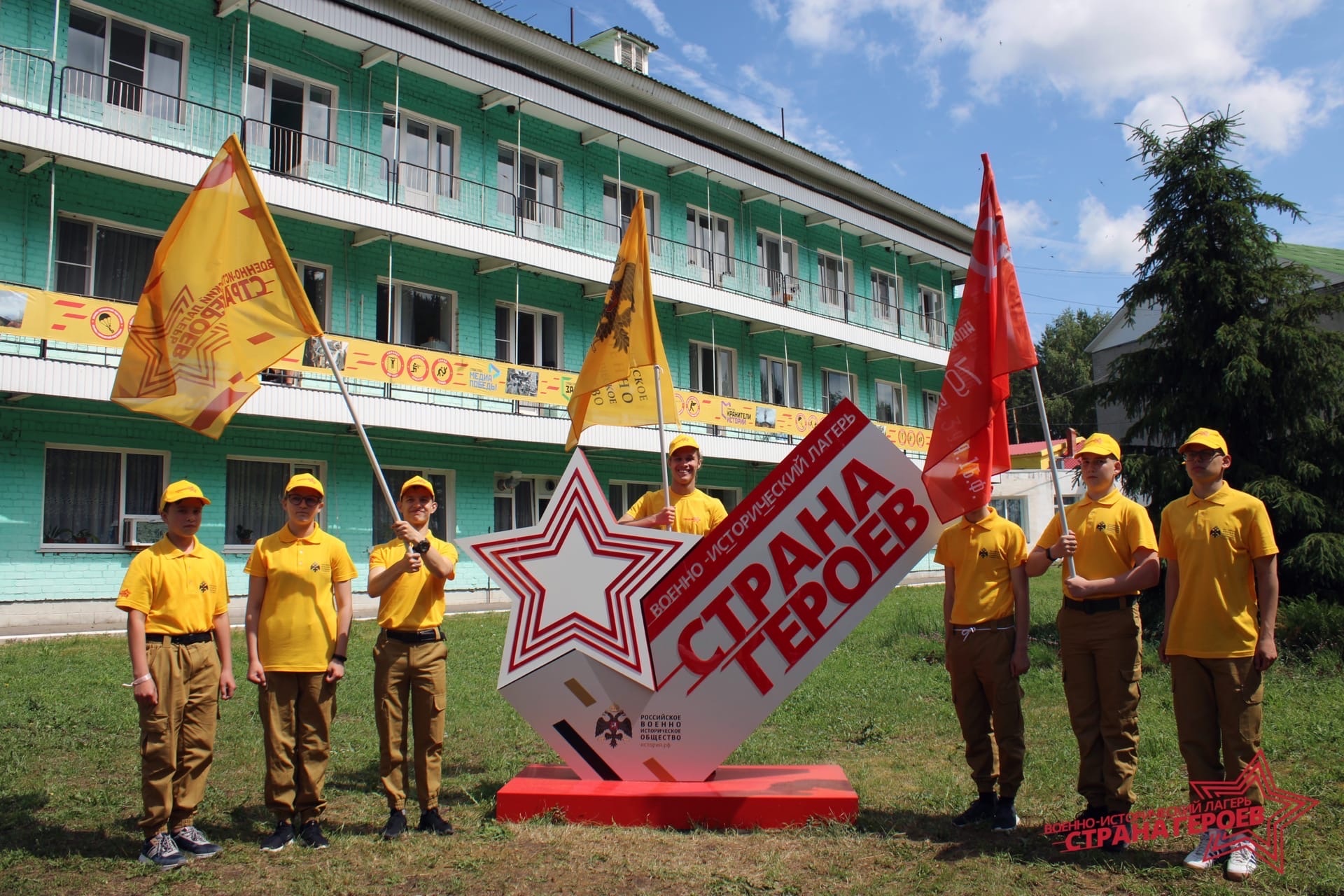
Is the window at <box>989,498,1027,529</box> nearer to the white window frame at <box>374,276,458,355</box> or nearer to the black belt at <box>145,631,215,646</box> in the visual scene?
the white window frame at <box>374,276,458,355</box>

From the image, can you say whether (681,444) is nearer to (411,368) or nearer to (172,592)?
(172,592)

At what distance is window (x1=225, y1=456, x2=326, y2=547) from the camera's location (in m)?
16.6

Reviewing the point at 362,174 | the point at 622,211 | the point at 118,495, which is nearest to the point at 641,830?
the point at 118,495

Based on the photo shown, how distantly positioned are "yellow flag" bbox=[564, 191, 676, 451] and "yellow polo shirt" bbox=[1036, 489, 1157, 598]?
3031mm

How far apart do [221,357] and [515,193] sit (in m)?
15.1

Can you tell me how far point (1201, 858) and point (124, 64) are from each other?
1713 cm

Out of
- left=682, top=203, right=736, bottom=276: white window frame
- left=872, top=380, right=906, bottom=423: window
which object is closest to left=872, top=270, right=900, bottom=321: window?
left=872, top=380, right=906, bottom=423: window

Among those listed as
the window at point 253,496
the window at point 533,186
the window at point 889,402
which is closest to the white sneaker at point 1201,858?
the window at point 253,496

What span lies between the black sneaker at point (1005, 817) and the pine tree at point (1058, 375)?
44228 millimetres

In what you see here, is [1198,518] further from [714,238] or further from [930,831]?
[714,238]

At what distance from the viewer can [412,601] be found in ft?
18.0

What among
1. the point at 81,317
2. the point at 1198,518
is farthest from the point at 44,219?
the point at 1198,518

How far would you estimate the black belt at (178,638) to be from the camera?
5059 millimetres

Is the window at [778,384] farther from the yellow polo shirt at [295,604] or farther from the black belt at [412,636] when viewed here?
the yellow polo shirt at [295,604]
